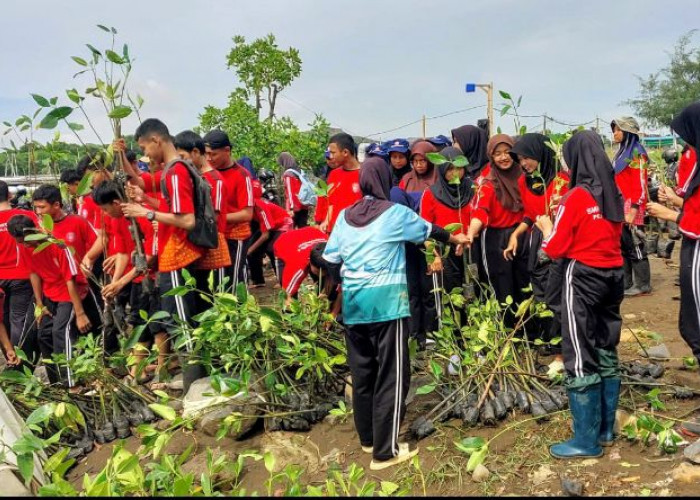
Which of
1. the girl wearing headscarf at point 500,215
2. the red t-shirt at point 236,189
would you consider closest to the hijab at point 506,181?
the girl wearing headscarf at point 500,215

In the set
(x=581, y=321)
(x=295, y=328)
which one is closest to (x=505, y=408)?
(x=581, y=321)

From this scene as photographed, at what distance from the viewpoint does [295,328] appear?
3.83m

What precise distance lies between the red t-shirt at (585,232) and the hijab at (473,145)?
2271 mm

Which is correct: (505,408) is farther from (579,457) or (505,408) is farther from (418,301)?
(418,301)

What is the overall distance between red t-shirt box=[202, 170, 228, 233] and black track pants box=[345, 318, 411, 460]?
6.54 feet

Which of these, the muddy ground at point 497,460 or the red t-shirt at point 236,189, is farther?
the red t-shirt at point 236,189

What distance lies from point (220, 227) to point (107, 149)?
1.27 meters

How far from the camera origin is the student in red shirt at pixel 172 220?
3.84 m

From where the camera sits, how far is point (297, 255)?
14.0 ft

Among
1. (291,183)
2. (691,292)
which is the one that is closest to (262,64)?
(291,183)

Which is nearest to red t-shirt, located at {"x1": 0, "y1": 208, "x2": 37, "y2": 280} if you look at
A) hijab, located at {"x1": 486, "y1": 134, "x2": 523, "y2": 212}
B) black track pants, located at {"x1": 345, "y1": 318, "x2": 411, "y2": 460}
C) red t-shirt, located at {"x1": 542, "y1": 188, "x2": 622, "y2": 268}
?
black track pants, located at {"x1": 345, "y1": 318, "x2": 411, "y2": 460}

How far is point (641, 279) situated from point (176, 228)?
16.4 ft

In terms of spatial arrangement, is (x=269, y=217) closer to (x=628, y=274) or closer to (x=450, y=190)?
(x=450, y=190)

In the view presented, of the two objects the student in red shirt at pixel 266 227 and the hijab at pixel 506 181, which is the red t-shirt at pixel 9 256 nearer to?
the student in red shirt at pixel 266 227
